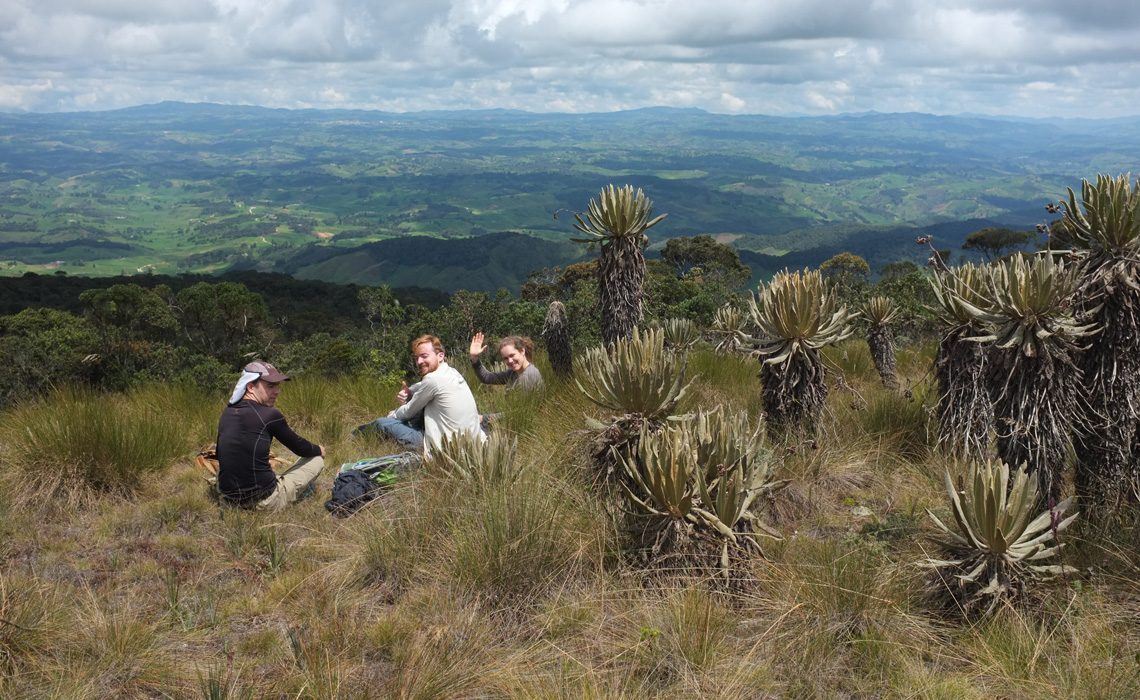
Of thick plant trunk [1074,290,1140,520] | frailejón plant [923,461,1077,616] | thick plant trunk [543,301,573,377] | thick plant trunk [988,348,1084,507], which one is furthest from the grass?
thick plant trunk [543,301,573,377]

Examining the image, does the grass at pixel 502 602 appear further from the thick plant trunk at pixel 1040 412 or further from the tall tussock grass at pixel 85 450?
the thick plant trunk at pixel 1040 412

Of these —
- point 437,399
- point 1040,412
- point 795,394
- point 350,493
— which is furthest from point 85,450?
point 1040,412

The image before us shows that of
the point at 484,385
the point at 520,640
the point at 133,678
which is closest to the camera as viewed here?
the point at 133,678

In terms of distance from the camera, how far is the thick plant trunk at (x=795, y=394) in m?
5.37

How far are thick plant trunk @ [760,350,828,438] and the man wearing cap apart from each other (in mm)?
3572

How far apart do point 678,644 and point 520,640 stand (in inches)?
29.5

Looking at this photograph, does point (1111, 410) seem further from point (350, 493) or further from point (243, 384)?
point (243, 384)

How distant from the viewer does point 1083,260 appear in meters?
4.02

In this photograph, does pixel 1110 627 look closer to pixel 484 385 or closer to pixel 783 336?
pixel 783 336

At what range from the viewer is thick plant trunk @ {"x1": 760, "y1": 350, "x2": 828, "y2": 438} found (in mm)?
5367

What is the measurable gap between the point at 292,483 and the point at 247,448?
1.60 feet

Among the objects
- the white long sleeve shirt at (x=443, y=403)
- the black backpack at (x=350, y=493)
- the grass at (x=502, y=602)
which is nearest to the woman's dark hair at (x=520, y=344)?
the white long sleeve shirt at (x=443, y=403)

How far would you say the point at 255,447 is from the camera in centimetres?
516

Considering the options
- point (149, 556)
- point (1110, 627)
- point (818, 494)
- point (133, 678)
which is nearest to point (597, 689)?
point (133, 678)
